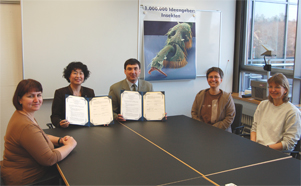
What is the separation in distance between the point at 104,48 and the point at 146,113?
1.59m

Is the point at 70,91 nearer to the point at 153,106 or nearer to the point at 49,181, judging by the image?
the point at 153,106

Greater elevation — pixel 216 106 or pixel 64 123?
pixel 216 106

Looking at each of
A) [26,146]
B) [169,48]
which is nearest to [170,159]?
[26,146]

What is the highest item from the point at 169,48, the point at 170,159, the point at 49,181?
the point at 169,48

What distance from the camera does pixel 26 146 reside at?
2.00 m

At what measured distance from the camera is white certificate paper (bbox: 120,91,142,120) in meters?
3.21

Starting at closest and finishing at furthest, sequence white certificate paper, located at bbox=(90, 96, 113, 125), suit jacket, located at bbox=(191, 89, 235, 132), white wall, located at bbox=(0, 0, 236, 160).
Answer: white certificate paper, located at bbox=(90, 96, 113, 125) → suit jacket, located at bbox=(191, 89, 235, 132) → white wall, located at bbox=(0, 0, 236, 160)

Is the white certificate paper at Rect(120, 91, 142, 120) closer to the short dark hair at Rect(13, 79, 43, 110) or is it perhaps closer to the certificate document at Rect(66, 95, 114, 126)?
the certificate document at Rect(66, 95, 114, 126)

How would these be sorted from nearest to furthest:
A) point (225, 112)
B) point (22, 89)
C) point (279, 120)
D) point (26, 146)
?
point (26, 146) < point (22, 89) < point (279, 120) < point (225, 112)

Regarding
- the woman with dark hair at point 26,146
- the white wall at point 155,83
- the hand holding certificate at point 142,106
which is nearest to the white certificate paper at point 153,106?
the hand holding certificate at point 142,106

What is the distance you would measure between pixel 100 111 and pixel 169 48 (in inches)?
84.7

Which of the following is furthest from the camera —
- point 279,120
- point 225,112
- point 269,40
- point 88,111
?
point 269,40

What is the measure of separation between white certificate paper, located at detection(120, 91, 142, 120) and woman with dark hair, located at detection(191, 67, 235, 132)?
2.56 ft

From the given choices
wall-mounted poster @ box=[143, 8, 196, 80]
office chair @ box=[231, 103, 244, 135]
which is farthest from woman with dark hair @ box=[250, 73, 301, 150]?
wall-mounted poster @ box=[143, 8, 196, 80]
